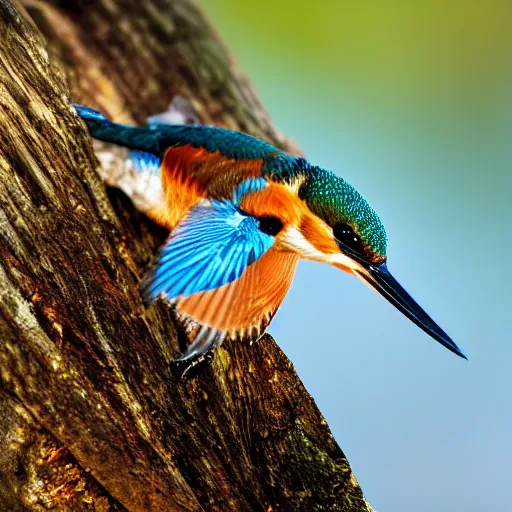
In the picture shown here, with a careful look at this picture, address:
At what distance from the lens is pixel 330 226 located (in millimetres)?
1321

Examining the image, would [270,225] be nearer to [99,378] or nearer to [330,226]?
[330,226]

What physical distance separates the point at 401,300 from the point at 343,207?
0.60ft

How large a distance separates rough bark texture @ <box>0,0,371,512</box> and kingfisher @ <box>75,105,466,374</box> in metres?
0.07

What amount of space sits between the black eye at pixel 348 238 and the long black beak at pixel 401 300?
0.04m

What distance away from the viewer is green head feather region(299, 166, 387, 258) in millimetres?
1292

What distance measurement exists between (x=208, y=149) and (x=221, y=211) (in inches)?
6.7

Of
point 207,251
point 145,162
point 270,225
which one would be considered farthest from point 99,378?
point 145,162

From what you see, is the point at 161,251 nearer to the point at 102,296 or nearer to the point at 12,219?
the point at 102,296

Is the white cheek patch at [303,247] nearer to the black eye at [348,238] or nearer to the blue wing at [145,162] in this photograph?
the black eye at [348,238]

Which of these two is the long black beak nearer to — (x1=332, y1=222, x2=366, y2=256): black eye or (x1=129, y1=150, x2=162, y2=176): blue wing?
(x1=332, y1=222, x2=366, y2=256): black eye

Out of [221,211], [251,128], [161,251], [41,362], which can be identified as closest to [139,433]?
[41,362]

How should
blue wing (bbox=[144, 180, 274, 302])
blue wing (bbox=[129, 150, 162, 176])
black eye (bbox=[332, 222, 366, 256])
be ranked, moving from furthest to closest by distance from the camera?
blue wing (bbox=[129, 150, 162, 176]) < black eye (bbox=[332, 222, 366, 256]) < blue wing (bbox=[144, 180, 274, 302])

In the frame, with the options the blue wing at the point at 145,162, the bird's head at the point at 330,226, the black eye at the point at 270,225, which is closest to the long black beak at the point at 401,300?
the bird's head at the point at 330,226

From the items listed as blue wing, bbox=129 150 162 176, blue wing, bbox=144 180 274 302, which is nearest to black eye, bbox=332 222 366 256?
blue wing, bbox=144 180 274 302
